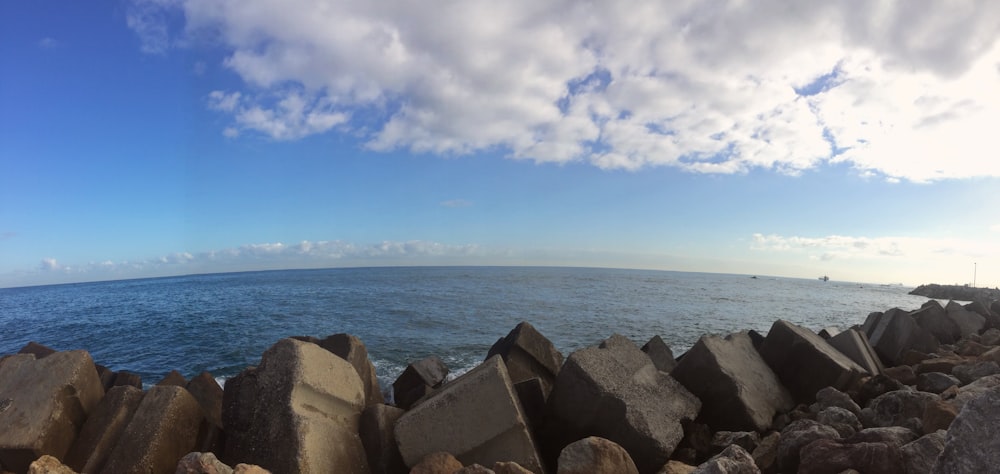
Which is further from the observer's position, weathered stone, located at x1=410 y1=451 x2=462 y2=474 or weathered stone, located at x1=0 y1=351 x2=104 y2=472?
weathered stone, located at x1=0 y1=351 x2=104 y2=472

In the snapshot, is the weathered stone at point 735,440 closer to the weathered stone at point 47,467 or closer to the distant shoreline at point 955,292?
the weathered stone at point 47,467

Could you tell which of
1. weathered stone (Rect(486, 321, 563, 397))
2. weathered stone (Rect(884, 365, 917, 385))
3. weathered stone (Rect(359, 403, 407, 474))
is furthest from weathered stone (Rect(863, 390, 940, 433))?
weathered stone (Rect(359, 403, 407, 474))

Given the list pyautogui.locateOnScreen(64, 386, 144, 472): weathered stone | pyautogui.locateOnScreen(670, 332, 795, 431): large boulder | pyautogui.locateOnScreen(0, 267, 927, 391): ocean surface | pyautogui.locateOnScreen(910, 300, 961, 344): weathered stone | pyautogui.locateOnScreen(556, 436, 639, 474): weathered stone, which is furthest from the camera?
pyautogui.locateOnScreen(0, 267, 927, 391): ocean surface

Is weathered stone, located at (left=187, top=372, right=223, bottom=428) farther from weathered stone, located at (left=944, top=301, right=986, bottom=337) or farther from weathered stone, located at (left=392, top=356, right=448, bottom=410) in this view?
weathered stone, located at (left=944, top=301, right=986, bottom=337)

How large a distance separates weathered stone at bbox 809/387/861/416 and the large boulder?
0.44 metres

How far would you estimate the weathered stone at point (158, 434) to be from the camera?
14.3 feet

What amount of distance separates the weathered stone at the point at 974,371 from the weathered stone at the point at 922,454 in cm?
486

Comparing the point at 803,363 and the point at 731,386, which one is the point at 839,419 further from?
the point at 803,363

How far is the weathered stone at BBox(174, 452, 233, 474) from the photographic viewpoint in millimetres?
3531

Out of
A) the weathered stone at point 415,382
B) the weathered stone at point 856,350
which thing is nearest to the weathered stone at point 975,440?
the weathered stone at point 415,382

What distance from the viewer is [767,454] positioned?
4562mm

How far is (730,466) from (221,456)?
4399 millimetres

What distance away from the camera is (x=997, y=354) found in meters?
7.56

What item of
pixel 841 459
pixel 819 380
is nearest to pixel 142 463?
pixel 841 459
